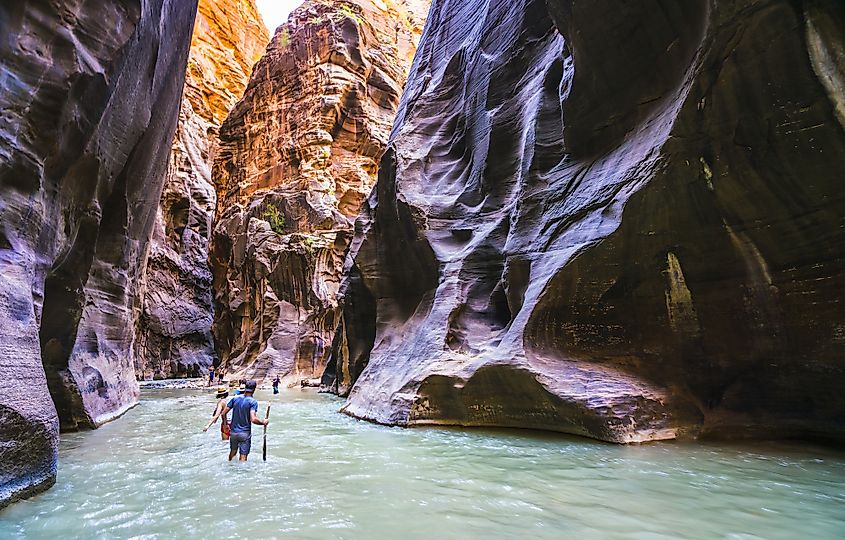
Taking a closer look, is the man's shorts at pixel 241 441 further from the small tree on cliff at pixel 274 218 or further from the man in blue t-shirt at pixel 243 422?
the small tree on cliff at pixel 274 218

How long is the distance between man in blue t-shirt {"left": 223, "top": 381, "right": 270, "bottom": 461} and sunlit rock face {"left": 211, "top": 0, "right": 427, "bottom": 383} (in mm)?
17122

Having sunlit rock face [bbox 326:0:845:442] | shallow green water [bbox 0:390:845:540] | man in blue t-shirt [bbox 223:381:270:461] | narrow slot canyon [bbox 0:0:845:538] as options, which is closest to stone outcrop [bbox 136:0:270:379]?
narrow slot canyon [bbox 0:0:845:538]

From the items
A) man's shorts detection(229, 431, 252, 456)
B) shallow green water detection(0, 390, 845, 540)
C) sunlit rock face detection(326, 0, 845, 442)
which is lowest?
shallow green water detection(0, 390, 845, 540)

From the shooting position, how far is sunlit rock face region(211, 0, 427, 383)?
82.6 ft

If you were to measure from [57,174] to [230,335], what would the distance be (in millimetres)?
25588

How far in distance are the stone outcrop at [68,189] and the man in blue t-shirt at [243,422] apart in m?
1.93

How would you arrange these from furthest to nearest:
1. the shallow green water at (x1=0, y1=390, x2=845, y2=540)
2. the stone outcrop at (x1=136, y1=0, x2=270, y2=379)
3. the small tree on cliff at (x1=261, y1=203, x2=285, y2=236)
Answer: the stone outcrop at (x1=136, y1=0, x2=270, y2=379) → the small tree on cliff at (x1=261, y1=203, x2=285, y2=236) → the shallow green water at (x1=0, y1=390, x2=845, y2=540)

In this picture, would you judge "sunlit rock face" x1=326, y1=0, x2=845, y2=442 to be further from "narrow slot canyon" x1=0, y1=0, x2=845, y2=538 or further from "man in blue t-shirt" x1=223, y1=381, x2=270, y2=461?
"man in blue t-shirt" x1=223, y1=381, x2=270, y2=461

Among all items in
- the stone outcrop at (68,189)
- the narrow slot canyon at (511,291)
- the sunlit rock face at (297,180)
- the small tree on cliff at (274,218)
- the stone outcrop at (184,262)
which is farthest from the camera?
the stone outcrop at (184,262)

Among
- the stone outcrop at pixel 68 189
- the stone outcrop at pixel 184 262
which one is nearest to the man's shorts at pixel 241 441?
the stone outcrop at pixel 68 189

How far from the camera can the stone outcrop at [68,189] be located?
14.6 feet

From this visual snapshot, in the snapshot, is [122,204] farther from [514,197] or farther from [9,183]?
[514,197]

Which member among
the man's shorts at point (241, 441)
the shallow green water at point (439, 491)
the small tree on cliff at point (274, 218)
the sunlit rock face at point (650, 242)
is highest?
the small tree on cliff at point (274, 218)

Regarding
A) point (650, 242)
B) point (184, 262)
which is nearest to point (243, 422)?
point (650, 242)
